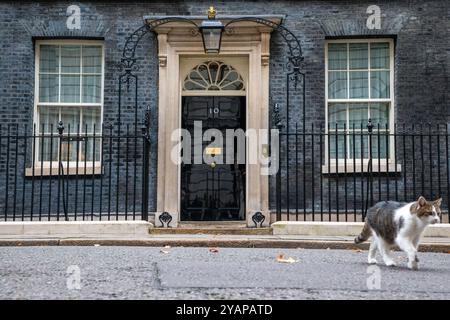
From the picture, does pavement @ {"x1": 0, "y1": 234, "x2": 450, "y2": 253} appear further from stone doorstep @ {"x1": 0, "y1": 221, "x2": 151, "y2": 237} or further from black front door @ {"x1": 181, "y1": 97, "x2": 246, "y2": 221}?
black front door @ {"x1": 181, "y1": 97, "x2": 246, "y2": 221}

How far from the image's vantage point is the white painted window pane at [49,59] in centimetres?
1260

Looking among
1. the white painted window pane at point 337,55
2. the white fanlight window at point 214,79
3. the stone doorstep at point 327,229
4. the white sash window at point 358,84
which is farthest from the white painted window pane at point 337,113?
the stone doorstep at point 327,229

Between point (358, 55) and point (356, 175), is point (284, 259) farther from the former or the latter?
point (358, 55)

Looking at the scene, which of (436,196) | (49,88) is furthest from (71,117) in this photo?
(436,196)

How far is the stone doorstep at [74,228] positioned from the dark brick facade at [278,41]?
6.09 feet

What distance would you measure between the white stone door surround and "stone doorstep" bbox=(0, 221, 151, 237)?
1.65m

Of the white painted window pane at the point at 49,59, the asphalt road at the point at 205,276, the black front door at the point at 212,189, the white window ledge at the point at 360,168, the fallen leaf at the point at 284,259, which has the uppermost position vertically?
the white painted window pane at the point at 49,59

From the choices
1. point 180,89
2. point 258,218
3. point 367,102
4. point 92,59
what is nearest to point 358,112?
point 367,102

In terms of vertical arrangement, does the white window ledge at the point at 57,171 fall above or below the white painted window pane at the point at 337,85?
below

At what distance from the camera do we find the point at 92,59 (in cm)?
1267

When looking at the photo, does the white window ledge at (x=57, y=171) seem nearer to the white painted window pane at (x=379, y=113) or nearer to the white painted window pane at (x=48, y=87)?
the white painted window pane at (x=48, y=87)

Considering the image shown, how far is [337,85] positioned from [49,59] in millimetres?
5586

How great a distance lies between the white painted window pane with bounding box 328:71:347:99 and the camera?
41.3 feet

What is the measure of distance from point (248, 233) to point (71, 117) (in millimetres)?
4300
